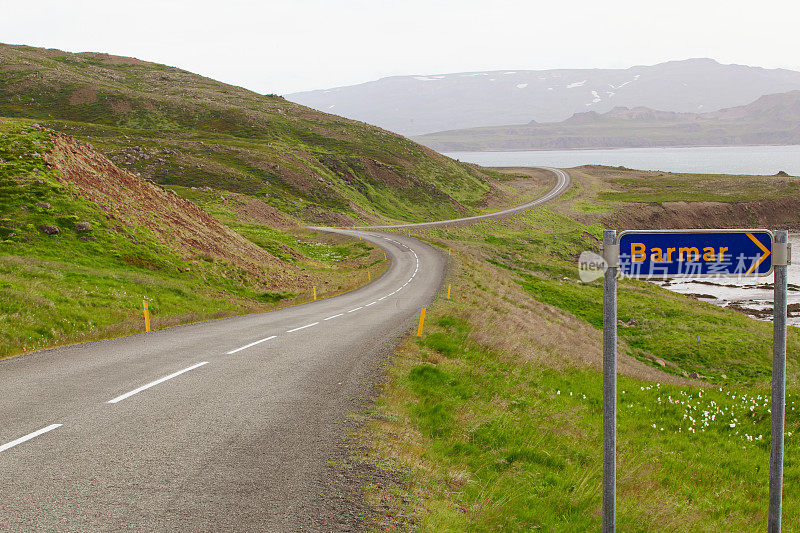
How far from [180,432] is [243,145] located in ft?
280

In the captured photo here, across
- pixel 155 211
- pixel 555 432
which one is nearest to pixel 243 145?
pixel 155 211

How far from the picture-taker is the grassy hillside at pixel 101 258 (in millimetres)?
17359

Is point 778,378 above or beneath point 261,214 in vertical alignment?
beneath

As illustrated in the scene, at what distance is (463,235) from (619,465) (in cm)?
6112

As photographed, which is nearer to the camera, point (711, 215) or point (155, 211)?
point (155, 211)

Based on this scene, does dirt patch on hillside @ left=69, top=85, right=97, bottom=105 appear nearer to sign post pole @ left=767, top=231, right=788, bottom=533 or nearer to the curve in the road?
the curve in the road

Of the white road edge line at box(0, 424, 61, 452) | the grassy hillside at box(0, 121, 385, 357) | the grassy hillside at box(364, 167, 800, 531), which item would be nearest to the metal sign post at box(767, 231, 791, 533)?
the grassy hillside at box(364, 167, 800, 531)

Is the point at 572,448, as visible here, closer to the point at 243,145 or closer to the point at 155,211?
the point at 155,211

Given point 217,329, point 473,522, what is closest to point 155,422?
point 473,522

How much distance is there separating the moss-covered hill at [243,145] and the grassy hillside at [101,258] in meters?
36.5

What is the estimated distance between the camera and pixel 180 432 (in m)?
8.01

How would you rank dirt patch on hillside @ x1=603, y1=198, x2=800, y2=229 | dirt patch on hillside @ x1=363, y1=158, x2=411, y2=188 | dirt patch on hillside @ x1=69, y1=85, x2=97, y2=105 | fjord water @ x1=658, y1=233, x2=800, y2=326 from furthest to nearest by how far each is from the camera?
dirt patch on hillside @ x1=69, y1=85, x2=97, y2=105
dirt patch on hillside @ x1=363, y1=158, x2=411, y2=188
dirt patch on hillside @ x1=603, y1=198, x2=800, y2=229
fjord water @ x1=658, y1=233, x2=800, y2=326

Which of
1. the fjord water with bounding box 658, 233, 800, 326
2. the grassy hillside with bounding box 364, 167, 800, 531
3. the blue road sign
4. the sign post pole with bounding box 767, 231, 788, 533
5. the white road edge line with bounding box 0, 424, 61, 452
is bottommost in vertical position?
the fjord water with bounding box 658, 233, 800, 326

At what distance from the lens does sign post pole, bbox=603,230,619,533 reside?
5375 mm
